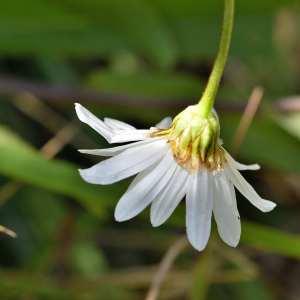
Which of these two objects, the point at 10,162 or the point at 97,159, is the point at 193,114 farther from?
the point at 97,159

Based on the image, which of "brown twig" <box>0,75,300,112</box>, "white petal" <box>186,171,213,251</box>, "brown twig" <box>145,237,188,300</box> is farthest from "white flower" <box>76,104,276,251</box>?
"brown twig" <box>0,75,300,112</box>

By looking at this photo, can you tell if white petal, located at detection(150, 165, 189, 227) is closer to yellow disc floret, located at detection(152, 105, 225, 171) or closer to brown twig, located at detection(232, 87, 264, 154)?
yellow disc floret, located at detection(152, 105, 225, 171)

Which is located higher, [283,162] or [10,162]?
[283,162]

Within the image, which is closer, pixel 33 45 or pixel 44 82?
pixel 33 45

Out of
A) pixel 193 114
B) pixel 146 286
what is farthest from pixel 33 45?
pixel 193 114

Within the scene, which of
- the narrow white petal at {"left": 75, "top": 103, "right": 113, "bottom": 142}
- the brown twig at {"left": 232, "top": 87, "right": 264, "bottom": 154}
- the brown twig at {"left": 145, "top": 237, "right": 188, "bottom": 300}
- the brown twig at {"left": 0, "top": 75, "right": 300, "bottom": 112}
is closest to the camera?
the narrow white petal at {"left": 75, "top": 103, "right": 113, "bottom": 142}

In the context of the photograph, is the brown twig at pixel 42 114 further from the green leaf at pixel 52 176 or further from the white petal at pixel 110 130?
the white petal at pixel 110 130

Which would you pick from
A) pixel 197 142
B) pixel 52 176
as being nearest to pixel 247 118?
pixel 52 176
